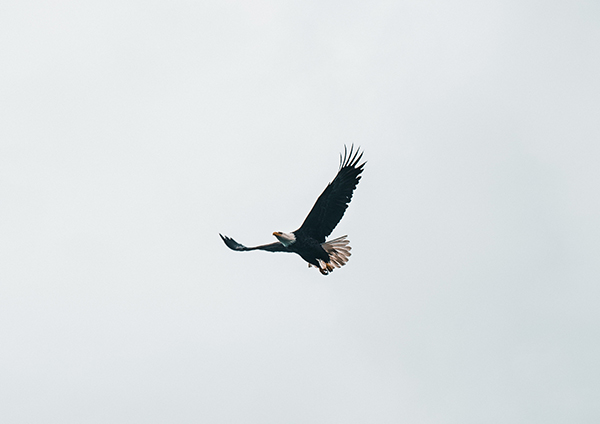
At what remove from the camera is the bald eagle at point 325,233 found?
18328mm

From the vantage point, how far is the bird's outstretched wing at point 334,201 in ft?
60.0

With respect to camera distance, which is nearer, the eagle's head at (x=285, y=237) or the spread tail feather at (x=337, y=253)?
the eagle's head at (x=285, y=237)

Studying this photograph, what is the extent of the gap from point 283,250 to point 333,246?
4.81ft

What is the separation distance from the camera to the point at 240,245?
67.8 feet

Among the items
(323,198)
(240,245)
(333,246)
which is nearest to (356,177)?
(323,198)

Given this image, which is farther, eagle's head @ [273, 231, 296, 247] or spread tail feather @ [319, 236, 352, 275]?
spread tail feather @ [319, 236, 352, 275]

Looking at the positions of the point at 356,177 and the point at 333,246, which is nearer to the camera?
the point at 356,177

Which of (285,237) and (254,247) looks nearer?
(285,237)

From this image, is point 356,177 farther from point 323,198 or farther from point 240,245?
point 240,245

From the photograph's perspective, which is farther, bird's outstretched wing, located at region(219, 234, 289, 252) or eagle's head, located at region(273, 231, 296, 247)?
bird's outstretched wing, located at region(219, 234, 289, 252)

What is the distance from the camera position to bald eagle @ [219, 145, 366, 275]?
18328mm

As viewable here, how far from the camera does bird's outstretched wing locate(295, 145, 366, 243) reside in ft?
60.0

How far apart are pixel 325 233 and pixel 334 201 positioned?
103 centimetres

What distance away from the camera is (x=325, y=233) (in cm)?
1920
